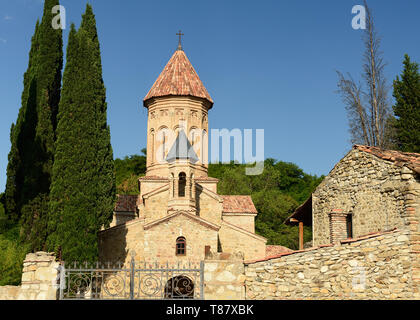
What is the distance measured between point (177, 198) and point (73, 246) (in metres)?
6.34

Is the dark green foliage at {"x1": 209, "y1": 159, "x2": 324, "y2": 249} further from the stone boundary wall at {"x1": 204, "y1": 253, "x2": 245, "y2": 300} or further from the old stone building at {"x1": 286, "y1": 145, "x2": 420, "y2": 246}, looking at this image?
the stone boundary wall at {"x1": 204, "y1": 253, "x2": 245, "y2": 300}

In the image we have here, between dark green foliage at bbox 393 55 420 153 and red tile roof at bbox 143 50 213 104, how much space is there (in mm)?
9671

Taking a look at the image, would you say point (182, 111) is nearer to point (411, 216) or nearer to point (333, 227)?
point (333, 227)

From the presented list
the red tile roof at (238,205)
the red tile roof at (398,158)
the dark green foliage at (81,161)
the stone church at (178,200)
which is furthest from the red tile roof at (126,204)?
the red tile roof at (398,158)

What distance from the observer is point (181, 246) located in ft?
61.8

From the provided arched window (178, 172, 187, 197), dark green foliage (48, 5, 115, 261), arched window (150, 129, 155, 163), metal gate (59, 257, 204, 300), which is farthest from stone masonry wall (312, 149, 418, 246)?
arched window (150, 129, 155, 163)

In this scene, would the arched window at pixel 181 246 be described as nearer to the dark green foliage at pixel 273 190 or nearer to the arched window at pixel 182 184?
the arched window at pixel 182 184

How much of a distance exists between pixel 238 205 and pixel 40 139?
12315 mm

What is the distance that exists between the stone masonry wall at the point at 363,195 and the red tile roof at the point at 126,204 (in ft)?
45.3

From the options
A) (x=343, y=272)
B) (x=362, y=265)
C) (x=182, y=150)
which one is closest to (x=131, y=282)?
→ (x=343, y=272)

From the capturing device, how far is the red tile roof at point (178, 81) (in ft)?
80.5

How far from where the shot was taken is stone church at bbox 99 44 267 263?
61.5 ft

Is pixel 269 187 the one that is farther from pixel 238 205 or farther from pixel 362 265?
pixel 362 265
